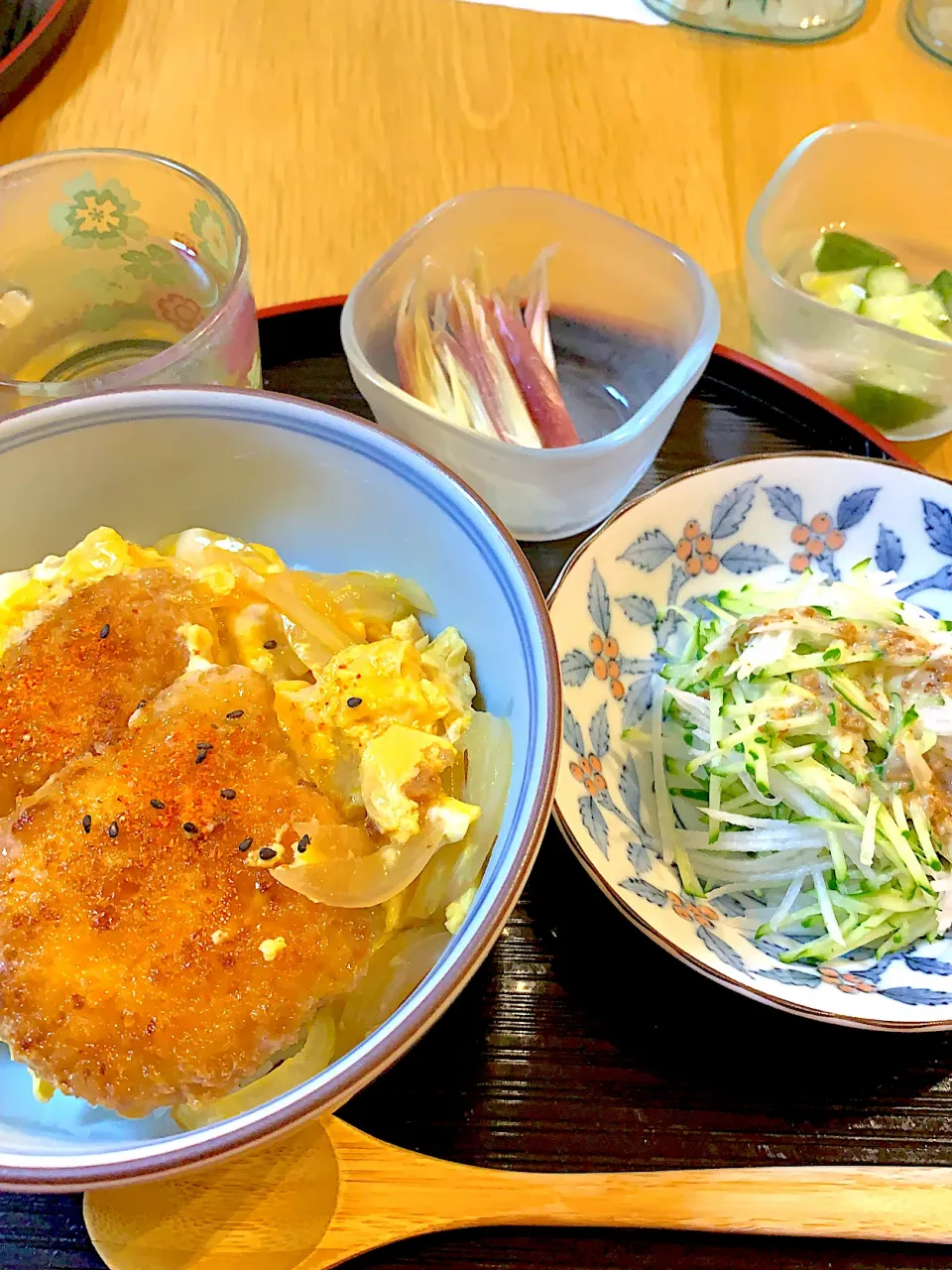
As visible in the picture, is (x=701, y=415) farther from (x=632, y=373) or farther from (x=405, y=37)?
(x=405, y=37)

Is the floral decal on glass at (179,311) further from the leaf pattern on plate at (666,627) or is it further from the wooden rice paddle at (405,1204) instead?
the wooden rice paddle at (405,1204)

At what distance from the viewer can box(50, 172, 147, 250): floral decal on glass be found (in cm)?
150

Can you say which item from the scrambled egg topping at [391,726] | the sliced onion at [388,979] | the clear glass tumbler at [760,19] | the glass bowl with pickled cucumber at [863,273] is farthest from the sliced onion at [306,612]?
the clear glass tumbler at [760,19]

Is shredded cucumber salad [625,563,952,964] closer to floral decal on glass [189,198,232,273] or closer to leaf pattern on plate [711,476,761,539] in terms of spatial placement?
leaf pattern on plate [711,476,761,539]

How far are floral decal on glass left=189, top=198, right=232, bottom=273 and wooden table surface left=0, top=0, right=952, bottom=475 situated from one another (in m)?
0.31

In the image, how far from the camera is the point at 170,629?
106 centimetres

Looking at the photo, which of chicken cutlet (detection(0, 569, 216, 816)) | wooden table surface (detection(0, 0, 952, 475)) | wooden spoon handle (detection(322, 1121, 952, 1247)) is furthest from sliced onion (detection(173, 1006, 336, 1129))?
wooden table surface (detection(0, 0, 952, 475))

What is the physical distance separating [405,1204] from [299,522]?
79 cm

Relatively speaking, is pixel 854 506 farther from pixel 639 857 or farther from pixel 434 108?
pixel 434 108

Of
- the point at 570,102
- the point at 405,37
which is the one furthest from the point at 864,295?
the point at 405,37

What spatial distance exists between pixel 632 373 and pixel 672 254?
0.21 m

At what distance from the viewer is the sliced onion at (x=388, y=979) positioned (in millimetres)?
912

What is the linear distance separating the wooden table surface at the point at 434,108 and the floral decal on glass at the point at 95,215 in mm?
317

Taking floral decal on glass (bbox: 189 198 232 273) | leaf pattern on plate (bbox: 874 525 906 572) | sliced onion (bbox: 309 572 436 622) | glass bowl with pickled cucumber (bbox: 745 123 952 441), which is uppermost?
floral decal on glass (bbox: 189 198 232 273)
